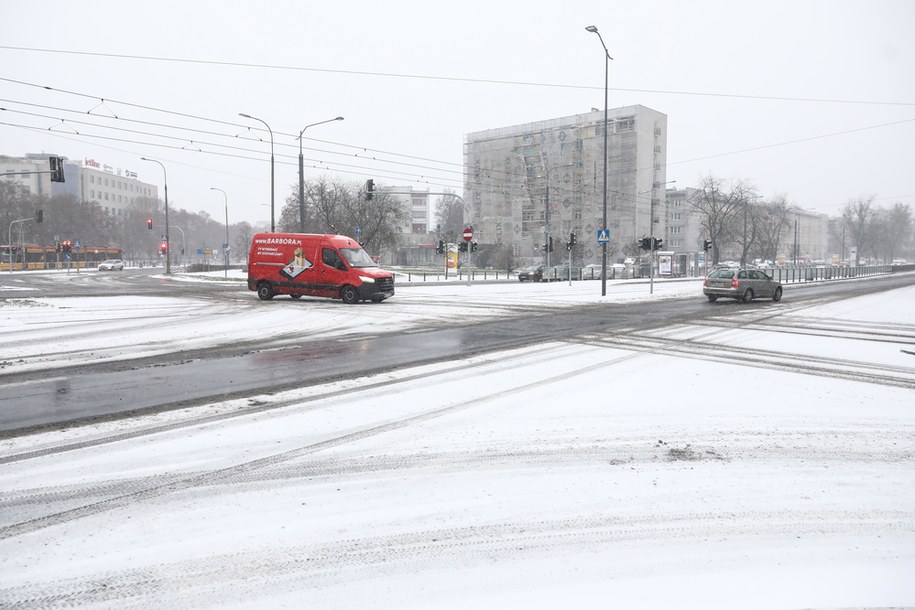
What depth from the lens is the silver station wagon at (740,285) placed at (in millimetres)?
24109

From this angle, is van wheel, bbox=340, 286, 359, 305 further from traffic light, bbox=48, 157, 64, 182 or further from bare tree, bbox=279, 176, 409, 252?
bare tree, bbox=279, 176, 409, 252

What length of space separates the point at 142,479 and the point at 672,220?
10853 centimetres

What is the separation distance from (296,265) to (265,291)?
Result: 5.96ft

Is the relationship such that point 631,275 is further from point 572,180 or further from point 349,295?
point 349,295

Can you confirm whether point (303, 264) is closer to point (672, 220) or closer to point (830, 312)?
point (830, 312)

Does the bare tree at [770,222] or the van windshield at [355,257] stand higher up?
the bare tree at [770,222]

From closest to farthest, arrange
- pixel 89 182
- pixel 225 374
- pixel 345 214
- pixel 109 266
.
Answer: pixel 225 374, pixel 345 214, pixel 109 266, pixel 89 182

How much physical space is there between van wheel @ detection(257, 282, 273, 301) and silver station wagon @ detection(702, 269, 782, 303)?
56.4 feet

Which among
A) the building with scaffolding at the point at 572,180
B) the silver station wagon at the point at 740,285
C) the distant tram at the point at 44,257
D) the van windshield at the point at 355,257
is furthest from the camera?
the building with scaffolding at the point at 572,180

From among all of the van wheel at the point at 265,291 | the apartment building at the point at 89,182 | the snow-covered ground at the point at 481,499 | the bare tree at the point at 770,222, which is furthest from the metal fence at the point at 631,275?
the apartment building at the point at 89,182

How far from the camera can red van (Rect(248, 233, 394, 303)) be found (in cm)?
2166

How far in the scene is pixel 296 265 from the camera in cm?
2234

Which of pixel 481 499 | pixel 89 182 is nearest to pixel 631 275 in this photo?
pixel 481 499

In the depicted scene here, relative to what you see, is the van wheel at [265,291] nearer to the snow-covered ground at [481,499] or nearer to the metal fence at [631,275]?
the snow-covered ground at [481,499]
